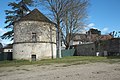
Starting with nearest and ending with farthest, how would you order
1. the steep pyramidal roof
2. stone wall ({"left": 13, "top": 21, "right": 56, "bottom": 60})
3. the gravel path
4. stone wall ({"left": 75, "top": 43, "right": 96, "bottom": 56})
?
1. the gravel path
2. stone wall ({"left": 13, "top": 21, "right": 56, "bottom": 60})
3. the steep pyramidal roof
4. stone wall ({"left": 75, "top": 43, "right": 96, "bottom": 56})

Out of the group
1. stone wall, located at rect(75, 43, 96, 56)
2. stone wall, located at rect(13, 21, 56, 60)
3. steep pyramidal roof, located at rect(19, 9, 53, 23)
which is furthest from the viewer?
stone wall, located at rect(75, 43, 96, 56)

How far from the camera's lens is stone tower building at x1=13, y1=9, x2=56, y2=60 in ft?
120

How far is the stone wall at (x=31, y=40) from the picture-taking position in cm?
3647

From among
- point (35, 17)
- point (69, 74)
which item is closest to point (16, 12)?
point (35, 17)

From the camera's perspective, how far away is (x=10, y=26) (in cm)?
4975

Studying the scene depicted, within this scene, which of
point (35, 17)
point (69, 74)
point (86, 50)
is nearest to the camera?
point (69, 74)

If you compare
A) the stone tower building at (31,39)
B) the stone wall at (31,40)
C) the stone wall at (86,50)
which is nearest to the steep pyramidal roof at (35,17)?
the stone tower building at (31,39)

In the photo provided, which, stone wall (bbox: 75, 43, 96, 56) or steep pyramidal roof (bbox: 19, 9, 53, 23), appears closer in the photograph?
steep pyramidal roof (bbox: 19, 9, 53, 23)

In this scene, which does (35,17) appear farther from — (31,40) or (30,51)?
(30,51)

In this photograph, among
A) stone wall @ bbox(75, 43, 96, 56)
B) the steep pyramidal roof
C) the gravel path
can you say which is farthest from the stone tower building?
the gravel path

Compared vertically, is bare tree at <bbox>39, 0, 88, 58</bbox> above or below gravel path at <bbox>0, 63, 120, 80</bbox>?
above

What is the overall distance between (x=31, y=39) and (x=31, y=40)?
0.20m

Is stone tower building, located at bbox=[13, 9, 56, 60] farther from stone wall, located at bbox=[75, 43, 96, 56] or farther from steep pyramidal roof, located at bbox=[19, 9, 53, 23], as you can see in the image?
stone wall, located at bbox=[75, 43, 96, 56]

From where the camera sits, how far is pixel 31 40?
120 feet
